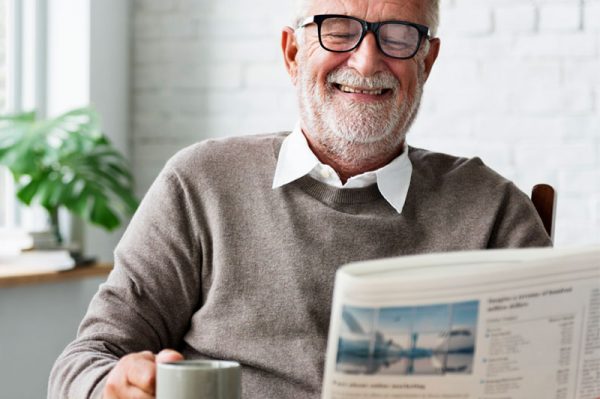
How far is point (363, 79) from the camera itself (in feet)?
5.87

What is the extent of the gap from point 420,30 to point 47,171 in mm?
1741

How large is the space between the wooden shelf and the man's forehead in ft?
4.87

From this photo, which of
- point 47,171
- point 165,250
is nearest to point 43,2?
point 47,171

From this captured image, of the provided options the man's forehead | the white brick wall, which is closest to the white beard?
the man's forehead

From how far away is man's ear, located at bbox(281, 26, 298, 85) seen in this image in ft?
6.44

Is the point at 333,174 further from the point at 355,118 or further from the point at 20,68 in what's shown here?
the point at 20,68

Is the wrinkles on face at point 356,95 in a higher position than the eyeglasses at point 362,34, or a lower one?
lower

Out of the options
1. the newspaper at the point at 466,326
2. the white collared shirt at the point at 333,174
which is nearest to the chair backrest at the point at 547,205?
the white collared shirt at the point at 333,174

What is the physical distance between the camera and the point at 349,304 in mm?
926

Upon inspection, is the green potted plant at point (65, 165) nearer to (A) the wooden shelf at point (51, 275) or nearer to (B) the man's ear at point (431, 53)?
(A) the wooden shelf at point (51, 275)

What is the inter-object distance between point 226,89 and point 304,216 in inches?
69.9

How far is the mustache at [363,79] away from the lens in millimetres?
1792

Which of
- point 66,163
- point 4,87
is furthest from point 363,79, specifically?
point 4,87

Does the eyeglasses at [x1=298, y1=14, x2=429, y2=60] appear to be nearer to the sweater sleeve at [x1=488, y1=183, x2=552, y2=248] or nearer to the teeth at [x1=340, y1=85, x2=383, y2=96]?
the teeth at [x1=340, y1=85, x2=383, y2=96]
